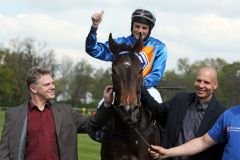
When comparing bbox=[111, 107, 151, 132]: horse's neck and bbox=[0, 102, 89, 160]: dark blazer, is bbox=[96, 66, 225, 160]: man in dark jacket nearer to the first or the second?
bbox=[111, 107, 151, 132]: horse's neck

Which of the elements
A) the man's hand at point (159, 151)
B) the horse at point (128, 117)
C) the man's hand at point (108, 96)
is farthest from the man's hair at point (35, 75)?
the man's hand at point (159, 151)

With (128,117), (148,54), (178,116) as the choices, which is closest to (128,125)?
(128,117)

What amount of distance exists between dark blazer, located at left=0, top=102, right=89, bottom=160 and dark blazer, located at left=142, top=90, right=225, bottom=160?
114 centimetres

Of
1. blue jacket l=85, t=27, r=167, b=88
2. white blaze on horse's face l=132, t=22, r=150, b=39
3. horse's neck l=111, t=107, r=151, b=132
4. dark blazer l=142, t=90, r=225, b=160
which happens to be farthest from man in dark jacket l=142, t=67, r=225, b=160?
white blaze on horse's face l=132, t=22, r=150, b=39

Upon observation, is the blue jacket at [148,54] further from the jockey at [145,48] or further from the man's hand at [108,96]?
the man's hand at [108,96]

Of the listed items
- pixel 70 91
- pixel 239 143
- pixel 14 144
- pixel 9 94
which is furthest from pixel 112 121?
pixel 70 91

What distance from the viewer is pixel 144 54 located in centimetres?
761

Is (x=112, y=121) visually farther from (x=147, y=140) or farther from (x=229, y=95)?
(x=229, y=95)

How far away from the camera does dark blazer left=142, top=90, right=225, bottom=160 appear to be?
5.86 meters

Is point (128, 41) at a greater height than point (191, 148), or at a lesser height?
greater

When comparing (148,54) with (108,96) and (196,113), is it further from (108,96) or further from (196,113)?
(196,113)

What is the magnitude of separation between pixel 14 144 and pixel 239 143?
2443 millimetres

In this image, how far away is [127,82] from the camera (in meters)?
6.02

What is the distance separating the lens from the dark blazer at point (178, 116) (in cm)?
586
